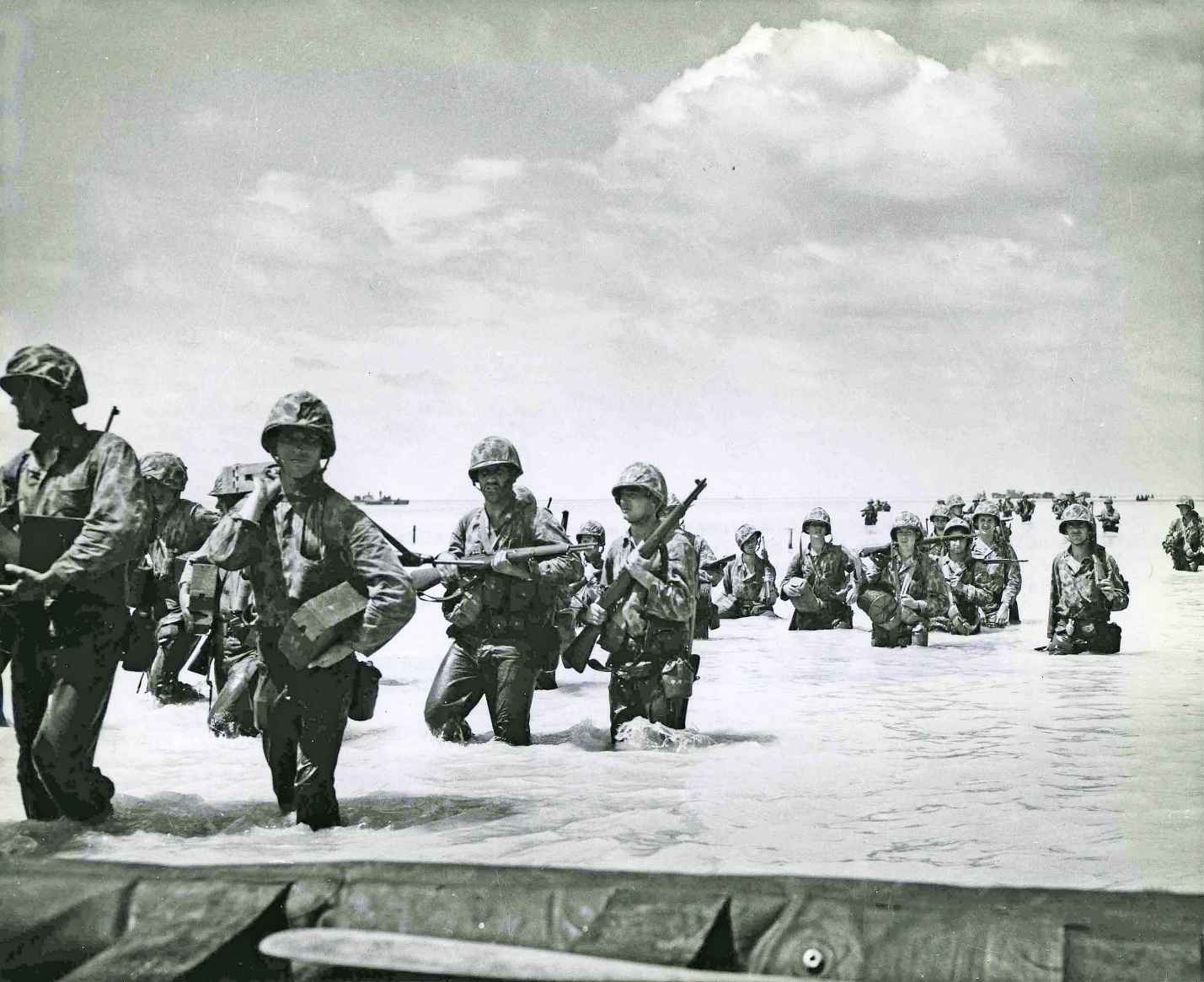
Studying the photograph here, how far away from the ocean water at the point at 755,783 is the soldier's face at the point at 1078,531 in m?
0.89

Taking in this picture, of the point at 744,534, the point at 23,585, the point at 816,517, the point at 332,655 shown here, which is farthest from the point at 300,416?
the point at 744,534

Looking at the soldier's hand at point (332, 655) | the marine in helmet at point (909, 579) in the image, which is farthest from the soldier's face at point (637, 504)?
the marine in helmet at point (909, 579)

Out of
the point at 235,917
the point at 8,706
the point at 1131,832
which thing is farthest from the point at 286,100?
the point at 1131,832

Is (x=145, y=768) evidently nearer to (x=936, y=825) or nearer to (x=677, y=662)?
(x=677, y=662)

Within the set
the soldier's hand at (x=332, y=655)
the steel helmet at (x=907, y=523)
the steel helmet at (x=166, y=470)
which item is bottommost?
the soldier's hand at (x=332, y=655)

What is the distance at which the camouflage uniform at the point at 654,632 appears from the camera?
662 centimetres

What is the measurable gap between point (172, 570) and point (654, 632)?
10.1 feet

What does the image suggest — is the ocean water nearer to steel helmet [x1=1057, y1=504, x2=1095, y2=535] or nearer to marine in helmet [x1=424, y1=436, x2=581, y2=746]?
marine in helmet [x1=424, y1=436, x2=581, y2=746]

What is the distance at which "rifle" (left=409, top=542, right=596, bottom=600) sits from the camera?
264 inches

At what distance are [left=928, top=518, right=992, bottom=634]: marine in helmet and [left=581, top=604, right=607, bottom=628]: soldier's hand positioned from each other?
5.89 meters

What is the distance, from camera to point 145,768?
595 centimetres

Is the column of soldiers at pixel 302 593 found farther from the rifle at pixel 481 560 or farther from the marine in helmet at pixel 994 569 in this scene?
the marine in helmet at pixel 994 569

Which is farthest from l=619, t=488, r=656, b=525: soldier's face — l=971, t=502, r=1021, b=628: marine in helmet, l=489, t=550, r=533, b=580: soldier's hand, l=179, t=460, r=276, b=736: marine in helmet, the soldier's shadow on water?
l=971, t=502, r=1021, b=628: marine in helmet

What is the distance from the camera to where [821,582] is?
1252 cm
